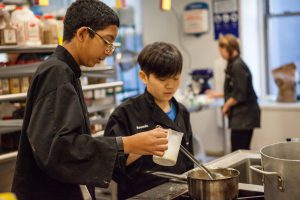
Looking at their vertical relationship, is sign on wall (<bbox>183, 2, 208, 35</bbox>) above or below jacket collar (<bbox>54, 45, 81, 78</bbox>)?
above

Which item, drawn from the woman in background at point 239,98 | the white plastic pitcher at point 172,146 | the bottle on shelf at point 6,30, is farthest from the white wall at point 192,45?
the white plastic pitcher at point 172,146

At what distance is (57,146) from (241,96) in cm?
317

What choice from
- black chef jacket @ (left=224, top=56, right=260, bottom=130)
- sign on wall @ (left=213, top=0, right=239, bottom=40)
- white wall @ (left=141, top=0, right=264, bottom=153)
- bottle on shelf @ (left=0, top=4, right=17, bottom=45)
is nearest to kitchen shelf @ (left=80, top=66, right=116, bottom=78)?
bottle on shelf @ (left=0, top=4, right=17, bottom=45)

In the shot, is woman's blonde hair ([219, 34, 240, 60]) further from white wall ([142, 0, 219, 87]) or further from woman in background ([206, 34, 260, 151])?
white wall ([142, 0, 219, 87])

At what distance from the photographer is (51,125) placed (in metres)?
1.21

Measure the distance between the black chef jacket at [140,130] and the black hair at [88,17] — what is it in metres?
0.53

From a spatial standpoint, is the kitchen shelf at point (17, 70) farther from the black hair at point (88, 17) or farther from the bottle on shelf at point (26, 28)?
the black hair at point (88, 17)

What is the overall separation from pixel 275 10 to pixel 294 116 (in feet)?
4.41

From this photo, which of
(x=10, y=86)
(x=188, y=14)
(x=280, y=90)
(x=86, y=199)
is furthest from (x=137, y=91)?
(x=86, y=199)

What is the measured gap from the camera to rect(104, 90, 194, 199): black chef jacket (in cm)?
177

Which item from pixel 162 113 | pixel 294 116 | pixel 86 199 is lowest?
pixel 294 116

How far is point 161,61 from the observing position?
1.86 metres

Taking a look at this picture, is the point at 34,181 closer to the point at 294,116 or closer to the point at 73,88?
the point at 73,88

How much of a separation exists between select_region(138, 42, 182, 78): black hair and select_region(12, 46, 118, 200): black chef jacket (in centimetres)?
57
